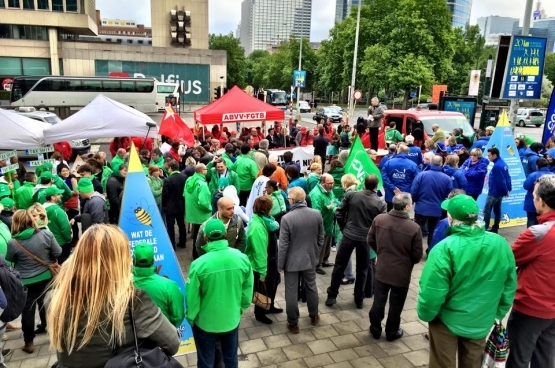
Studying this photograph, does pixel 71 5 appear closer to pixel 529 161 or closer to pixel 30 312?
pixel 529 161

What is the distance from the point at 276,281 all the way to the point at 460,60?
62258 millimetres

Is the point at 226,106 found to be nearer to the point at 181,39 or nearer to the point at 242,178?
the point at 242,178

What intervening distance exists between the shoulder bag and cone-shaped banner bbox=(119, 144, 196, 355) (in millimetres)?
2331

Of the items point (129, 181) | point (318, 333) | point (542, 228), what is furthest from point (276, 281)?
point (542, 228)

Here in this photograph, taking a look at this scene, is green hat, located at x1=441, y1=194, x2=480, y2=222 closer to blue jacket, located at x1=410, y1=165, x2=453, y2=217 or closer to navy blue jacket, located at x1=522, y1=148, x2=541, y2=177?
blue jacket, located at x1=410, y1=165, x2=453, y2=217

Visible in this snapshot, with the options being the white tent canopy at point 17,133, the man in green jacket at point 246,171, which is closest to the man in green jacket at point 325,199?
the man in green jacket at point 246,171

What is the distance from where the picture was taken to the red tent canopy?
39.5 ft

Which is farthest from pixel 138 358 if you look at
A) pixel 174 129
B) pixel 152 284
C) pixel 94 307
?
pixel 174 129

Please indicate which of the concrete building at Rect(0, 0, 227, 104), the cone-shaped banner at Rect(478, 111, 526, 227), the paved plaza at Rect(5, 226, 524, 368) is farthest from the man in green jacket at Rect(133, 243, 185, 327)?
the concrete building at Rect(0, 0, 227, 104)

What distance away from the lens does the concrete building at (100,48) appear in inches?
1813

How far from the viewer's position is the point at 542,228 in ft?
11.5

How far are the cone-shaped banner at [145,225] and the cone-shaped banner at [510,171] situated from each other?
6.86 metres

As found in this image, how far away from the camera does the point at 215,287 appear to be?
3.62 m

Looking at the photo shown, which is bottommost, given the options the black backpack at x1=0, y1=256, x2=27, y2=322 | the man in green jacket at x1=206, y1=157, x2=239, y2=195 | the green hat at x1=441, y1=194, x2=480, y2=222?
the black backpack at x1=0, y1=256, x2=27, y2=322
